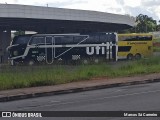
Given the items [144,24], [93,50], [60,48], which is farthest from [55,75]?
[144,24]

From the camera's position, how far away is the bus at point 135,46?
52.1m

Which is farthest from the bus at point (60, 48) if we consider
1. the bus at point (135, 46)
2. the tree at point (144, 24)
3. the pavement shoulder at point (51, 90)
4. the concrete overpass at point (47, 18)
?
the tree at point (144, 24)

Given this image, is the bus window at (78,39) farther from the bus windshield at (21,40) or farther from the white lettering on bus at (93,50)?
the bus windshield at (21,40)

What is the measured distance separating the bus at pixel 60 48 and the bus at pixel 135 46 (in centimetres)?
417

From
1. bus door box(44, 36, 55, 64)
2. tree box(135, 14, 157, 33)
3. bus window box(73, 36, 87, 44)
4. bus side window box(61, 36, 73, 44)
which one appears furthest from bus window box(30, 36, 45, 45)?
tree box(135, 14, 157, 33)

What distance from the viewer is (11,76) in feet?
73.8

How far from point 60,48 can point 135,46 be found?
34.5ft

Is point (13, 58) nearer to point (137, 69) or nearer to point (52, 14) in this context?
point (52, 14)

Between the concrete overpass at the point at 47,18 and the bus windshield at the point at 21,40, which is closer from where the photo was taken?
the bus windshield at the point at 21,40

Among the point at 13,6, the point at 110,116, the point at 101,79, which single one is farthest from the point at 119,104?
the point at 13,6

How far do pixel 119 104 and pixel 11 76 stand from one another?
1038 cm

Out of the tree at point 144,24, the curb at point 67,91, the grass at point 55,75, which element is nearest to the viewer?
the curb at point 67,91

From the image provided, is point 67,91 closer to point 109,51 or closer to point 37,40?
point 37,40

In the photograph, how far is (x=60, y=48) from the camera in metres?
47.4
